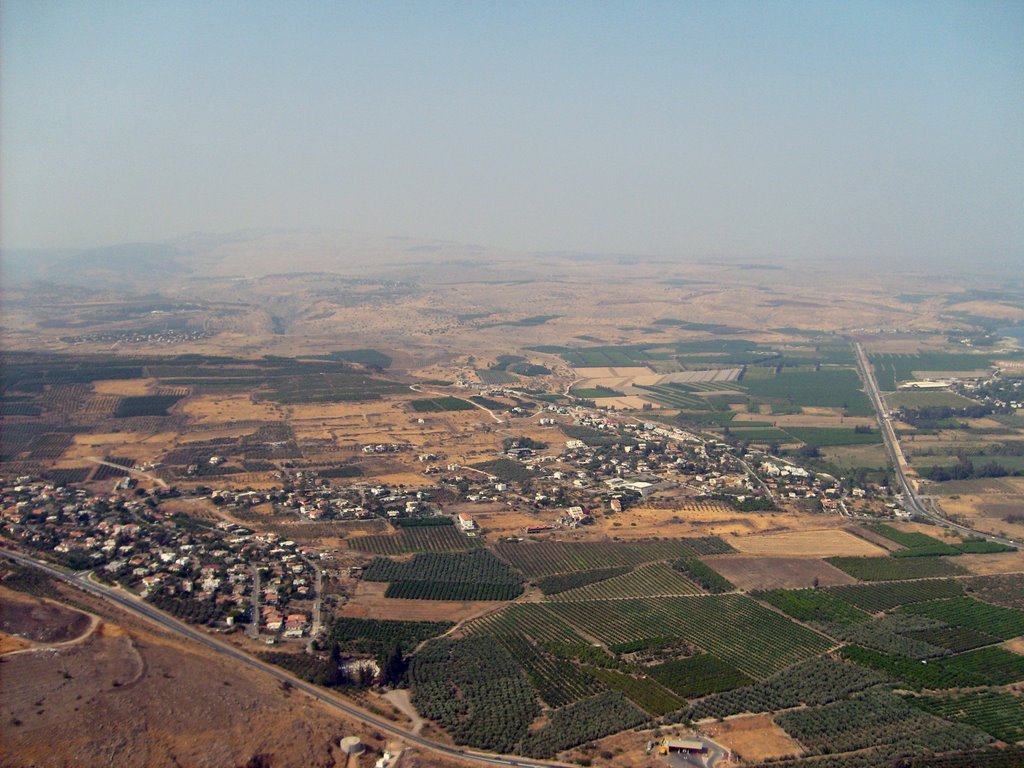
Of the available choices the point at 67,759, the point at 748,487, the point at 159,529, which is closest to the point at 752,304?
the point at 748,487

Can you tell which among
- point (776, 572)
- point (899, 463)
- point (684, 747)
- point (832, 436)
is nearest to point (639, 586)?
point (776, 572)

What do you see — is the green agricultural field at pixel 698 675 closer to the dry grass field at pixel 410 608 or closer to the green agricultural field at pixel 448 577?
the dry grass field at pixel 410 608

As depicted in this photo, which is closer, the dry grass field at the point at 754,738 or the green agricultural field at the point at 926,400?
the dry grass field at the point at 754,738

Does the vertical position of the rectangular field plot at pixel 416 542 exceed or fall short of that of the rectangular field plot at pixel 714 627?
it falls short

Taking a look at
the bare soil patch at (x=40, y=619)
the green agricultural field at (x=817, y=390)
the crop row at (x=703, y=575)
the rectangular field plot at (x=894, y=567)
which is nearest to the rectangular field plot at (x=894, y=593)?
the rectangular field plot at (x=894, y=567)

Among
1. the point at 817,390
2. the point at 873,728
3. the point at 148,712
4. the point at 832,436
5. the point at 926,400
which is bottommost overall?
the point at 873,728

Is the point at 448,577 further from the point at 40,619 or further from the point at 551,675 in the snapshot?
the point at 40,619
